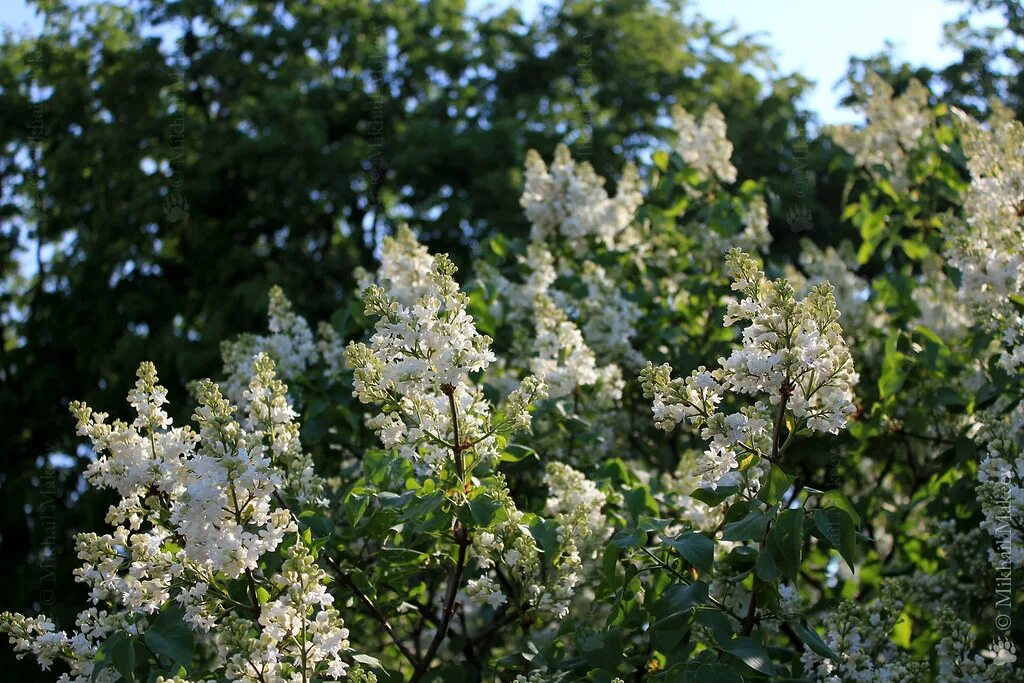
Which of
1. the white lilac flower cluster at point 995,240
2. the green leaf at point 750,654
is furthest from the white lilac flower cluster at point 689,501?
the white lilac flower cluster at point 995,240

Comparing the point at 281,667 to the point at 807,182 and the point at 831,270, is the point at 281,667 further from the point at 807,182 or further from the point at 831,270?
the point at 807,182

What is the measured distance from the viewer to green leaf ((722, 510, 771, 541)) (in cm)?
304

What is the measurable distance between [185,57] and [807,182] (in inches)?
269

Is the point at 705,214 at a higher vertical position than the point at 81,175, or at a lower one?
higher

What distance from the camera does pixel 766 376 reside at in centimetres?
312

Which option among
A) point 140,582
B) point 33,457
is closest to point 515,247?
point 140,582

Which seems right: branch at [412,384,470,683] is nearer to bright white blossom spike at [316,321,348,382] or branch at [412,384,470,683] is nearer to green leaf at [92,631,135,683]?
green leaf at [92,631,135,683]

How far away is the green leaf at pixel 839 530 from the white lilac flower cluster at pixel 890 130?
4.40 meters

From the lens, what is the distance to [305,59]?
11977mm

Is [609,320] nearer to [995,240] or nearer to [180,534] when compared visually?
[995,240]

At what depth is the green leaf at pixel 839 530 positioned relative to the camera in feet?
9.87

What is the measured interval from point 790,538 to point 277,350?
319 centimetres

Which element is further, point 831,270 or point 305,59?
point 305,59

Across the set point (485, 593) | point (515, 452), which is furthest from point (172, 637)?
point (515, 452)
